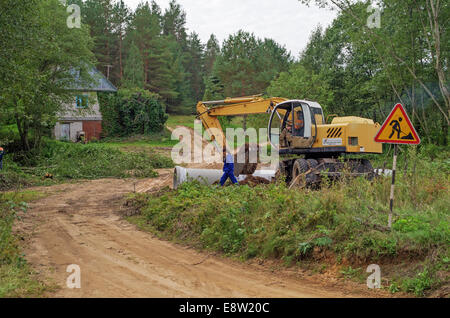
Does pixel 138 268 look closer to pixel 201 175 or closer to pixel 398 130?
pixel 398 130

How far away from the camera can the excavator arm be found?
16328 millimetres

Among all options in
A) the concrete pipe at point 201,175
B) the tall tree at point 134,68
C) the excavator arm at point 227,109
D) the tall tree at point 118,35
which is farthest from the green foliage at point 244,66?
the concrete pipe at point 201,175

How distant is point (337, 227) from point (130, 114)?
39315mm

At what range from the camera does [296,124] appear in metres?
15.1

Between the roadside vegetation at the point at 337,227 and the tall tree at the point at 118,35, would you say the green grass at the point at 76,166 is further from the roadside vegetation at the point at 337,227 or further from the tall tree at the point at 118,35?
the tall tree at the point at 118,35

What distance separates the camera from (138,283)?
6754 millimetres

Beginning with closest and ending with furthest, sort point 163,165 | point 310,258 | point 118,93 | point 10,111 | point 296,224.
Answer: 1. point 310,258
2. point 296,224
3. point 10,111
4. point 163,165
5. point 118,93

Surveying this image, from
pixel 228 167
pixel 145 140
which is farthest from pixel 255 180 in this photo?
pixel 145 140

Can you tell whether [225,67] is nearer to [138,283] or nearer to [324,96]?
[324,96]

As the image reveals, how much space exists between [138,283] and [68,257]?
2402mm

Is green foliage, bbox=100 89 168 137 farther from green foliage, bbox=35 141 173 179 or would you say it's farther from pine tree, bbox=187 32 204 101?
pine tree, bbox=187 32 204 101

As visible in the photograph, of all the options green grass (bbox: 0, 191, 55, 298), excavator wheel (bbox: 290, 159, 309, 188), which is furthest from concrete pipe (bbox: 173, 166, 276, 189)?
green grass (bbox: 0, 191, 55, 298)
